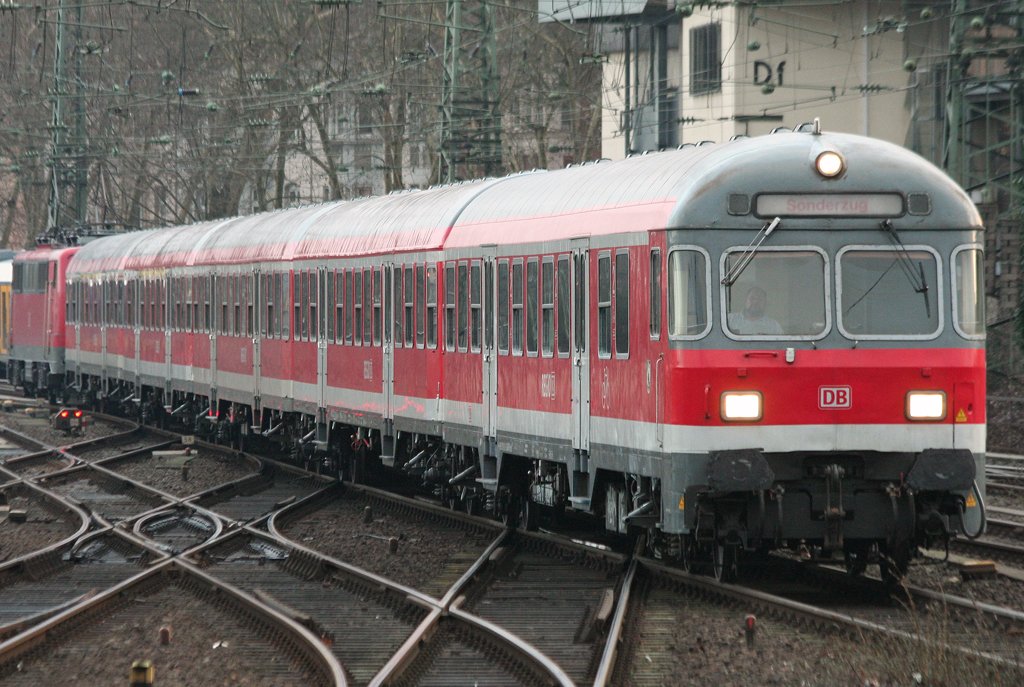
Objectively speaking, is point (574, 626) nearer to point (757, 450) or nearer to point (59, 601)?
point (757, 450)

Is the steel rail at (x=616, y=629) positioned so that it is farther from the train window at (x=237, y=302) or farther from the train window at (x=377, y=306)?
the train window at (x=237, y=302)

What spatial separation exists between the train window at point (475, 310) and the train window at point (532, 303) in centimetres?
122

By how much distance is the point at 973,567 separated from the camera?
1293cm

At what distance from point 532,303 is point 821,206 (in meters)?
3.65

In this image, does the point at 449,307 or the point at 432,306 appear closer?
the point at 449,307

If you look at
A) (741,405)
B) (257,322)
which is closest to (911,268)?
(741,405)

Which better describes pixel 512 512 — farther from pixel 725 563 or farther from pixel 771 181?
pixel 771 181

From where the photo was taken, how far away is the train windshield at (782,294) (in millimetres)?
11859

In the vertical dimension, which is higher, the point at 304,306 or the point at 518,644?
the point at 304,306

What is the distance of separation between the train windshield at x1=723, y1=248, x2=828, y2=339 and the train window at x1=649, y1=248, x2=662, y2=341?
0.50m

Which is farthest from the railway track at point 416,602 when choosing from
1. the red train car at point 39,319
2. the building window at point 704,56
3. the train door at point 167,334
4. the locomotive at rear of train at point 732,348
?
the building window at point 704,56

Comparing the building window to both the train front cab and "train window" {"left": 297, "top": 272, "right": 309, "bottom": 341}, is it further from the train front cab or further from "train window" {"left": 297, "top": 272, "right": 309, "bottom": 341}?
the train front cab

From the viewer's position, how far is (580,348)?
45.9 ft

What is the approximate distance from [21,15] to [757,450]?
48.6m
